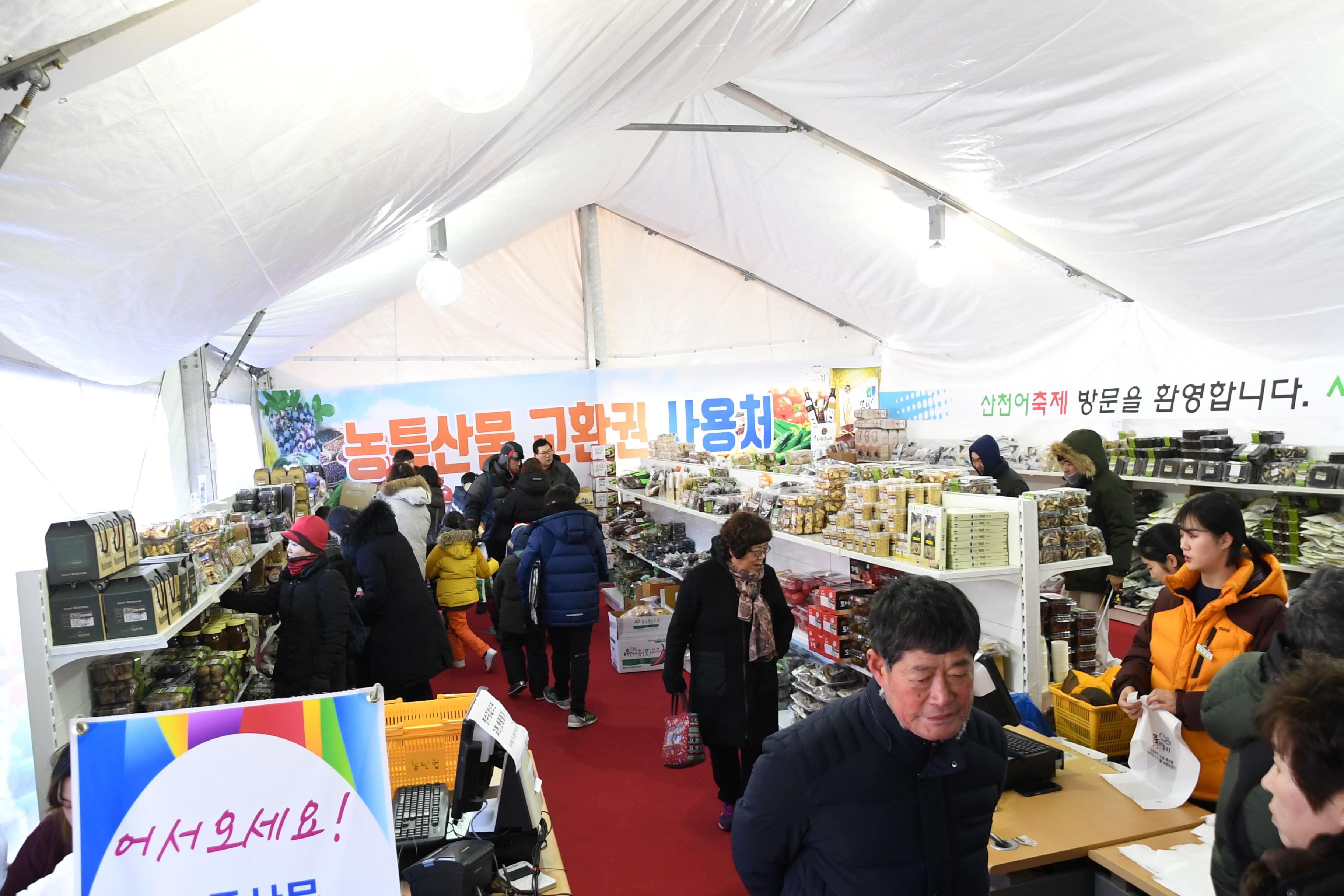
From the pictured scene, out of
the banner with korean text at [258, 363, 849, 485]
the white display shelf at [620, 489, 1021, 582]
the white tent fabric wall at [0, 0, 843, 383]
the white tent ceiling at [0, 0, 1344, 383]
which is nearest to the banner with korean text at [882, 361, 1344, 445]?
the white tent ceiling at [0, 0, 1344, 383]

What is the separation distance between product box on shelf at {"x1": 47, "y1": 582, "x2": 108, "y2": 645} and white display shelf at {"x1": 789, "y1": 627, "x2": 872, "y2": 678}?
330 centimetres

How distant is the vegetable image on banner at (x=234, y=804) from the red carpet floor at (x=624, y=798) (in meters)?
2.65

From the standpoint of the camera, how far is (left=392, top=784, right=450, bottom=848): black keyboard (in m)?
2.39

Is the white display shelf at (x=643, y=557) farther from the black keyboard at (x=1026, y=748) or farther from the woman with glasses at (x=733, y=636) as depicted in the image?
the black keyboard at (x=1026, y=748)

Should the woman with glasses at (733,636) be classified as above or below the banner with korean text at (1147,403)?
below

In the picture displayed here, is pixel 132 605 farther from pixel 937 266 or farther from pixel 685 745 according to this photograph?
pixel 937 266

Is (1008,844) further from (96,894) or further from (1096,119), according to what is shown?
(1096,119)

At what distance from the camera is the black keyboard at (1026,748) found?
9.57 feet

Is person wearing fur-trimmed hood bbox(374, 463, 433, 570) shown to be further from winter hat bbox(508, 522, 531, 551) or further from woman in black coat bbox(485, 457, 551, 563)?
woman in black coat bbox(485, 457, 551, 563)

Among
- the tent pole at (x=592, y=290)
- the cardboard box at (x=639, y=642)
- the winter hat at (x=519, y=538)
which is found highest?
the tent pole at (x=592, y=290)

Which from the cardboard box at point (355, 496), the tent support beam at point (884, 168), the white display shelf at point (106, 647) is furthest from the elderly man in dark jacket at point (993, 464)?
the white display shelf at point (106, 647)

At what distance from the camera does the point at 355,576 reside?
5.04 m

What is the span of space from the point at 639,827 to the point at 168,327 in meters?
3.43

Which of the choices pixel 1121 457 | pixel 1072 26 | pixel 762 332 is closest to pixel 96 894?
pixel 1072 26
